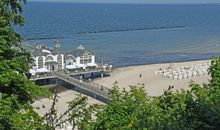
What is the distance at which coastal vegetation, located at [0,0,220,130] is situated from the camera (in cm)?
720

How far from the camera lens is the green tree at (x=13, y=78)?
716 cm

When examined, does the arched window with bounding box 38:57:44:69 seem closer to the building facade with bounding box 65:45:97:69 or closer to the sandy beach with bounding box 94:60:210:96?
the building facade with bounding box 65:45:97:69

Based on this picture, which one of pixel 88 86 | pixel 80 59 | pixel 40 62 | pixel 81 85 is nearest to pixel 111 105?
pixel 88 86

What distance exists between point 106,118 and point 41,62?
28.8 m

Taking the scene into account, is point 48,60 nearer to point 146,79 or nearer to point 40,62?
point 40,62

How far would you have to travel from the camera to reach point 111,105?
9.96 m

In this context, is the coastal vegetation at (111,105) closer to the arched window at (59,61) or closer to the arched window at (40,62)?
the arched window at (40,62)

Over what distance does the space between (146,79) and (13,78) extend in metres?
29.8

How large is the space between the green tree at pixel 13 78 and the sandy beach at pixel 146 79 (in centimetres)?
2277

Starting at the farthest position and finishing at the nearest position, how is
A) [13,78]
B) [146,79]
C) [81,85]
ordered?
[146,79]
[81,85]
[13,78]

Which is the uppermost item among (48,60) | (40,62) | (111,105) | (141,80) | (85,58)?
(85,58)

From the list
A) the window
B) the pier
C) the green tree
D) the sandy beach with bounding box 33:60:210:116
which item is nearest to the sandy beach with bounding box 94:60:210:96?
the sandy beach with bounding box 33:60:210:116

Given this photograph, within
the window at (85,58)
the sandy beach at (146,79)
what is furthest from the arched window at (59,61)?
the sandy beach at (146,79)

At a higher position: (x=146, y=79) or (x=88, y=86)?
(x=146, y=79)
